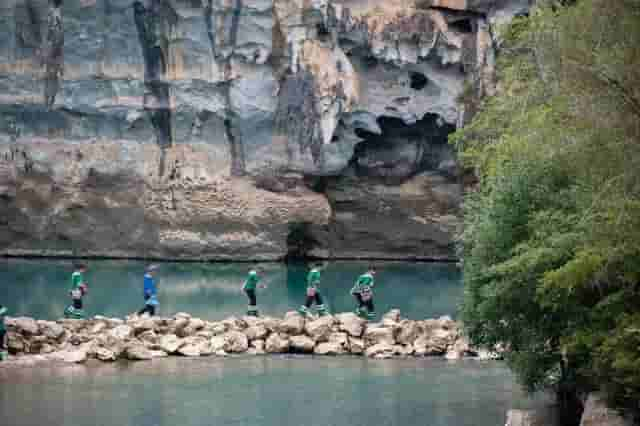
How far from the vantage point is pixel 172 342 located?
22984mm

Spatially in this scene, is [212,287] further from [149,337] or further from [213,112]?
[149,337]

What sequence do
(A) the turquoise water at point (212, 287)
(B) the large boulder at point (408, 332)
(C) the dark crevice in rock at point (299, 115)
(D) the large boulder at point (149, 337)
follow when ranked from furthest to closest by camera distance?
(C) the dark crevice in rock at point (299, 115) → (A) the turquoise water at point (212, 287) → (B) the large boulder at point (408, 332) → (D) the large boulder at point (149, 337)

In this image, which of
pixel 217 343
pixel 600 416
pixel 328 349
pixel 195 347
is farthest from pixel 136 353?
pixel 600 416

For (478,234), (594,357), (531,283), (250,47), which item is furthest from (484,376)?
(250,47)

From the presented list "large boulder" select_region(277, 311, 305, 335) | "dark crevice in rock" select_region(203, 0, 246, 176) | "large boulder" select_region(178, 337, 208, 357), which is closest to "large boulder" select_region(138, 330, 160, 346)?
"large boulder" select_region(178, 337, 208, 357)

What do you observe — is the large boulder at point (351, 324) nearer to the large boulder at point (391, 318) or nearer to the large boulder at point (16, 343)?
the large boulder at point (391, 318)

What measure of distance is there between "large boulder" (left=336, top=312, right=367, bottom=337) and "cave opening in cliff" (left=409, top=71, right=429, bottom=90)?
85.4 ft

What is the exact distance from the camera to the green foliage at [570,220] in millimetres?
12711

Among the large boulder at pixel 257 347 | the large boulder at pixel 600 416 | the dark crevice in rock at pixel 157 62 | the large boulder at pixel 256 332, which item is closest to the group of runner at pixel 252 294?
the large boulder at pixel 256 332

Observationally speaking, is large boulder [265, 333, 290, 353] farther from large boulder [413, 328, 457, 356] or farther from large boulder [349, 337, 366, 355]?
large boulder [413, 328, 457, 356]

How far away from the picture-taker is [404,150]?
5166cm

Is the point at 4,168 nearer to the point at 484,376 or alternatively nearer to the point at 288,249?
the point at 288,249

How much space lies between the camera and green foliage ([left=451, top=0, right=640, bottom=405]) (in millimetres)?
12711

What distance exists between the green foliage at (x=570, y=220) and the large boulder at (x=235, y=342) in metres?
6.19
